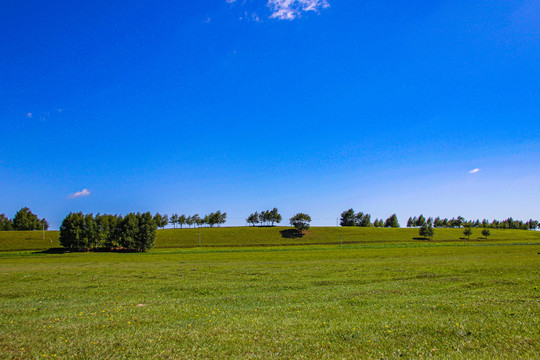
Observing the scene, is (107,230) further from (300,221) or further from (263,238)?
(300,221)

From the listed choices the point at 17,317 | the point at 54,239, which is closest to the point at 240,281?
the point at 17,317

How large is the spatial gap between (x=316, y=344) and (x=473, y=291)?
13558 mm

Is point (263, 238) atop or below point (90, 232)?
below

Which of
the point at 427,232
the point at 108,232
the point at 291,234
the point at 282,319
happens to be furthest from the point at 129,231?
the point at 427,232

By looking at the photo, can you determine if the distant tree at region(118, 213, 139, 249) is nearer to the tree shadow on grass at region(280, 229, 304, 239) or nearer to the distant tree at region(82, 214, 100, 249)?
the distant tree at region(82, 214, 100, 249)

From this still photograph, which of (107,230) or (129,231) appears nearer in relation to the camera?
(129,231)

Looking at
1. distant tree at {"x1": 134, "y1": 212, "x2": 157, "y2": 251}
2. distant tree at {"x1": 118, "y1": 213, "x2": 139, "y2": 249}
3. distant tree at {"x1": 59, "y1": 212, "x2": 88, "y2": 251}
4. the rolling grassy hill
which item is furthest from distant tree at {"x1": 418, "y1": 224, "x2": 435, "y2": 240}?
distant tree at {"x1": 59, "y1": 212, "x2": 88, "y2": 251}

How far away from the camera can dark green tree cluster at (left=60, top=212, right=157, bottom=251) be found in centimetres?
11169

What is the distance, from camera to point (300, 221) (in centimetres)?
17975

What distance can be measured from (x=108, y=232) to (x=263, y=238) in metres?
73.8

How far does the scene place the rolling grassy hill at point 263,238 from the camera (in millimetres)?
141375

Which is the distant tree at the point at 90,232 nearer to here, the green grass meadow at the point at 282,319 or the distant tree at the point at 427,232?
the green grass meadow at the point at 282,319

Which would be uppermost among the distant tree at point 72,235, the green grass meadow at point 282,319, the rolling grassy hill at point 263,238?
the green grass meadow at point 282,319

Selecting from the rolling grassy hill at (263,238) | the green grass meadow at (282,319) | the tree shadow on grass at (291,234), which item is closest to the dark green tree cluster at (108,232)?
the rolling grassy hill at (263,238)
